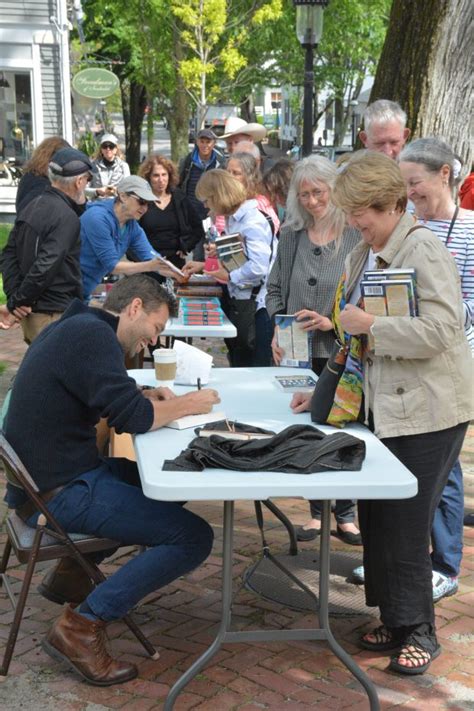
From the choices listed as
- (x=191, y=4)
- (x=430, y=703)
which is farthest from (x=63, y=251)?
(x=191, y=4)

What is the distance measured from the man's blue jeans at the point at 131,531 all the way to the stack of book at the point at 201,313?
7.99 feet

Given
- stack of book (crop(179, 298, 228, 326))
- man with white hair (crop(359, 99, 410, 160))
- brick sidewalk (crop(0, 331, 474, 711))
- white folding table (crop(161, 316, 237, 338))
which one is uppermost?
man with white hair (crop(359, 99, 410, 160))

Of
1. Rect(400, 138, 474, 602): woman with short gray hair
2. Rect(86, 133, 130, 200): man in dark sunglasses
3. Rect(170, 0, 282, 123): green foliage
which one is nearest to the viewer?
Rect(400, 138, 474, 602): woman with short gray hair

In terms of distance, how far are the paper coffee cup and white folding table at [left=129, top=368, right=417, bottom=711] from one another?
0.86 feet

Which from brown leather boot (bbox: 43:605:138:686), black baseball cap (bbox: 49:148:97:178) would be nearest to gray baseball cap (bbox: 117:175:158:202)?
black baseball cap (bbox: 49:148:97:178)

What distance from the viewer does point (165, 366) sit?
4211 mm

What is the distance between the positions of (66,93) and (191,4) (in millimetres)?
8587

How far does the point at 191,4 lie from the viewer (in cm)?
2792

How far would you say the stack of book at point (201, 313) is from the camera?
5.93m

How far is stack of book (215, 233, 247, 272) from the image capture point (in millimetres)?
6027

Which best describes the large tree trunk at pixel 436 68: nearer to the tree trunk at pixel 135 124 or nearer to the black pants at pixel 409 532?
the black pants at pixel 409 532

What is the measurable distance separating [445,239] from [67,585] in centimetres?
212

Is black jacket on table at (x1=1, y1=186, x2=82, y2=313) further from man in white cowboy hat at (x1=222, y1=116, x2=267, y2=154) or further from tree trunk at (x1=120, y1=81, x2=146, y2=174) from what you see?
tree trunk at (x1=120, y1=81, x2=146, y2=174)

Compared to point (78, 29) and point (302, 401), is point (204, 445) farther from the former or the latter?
point (78, 29)
